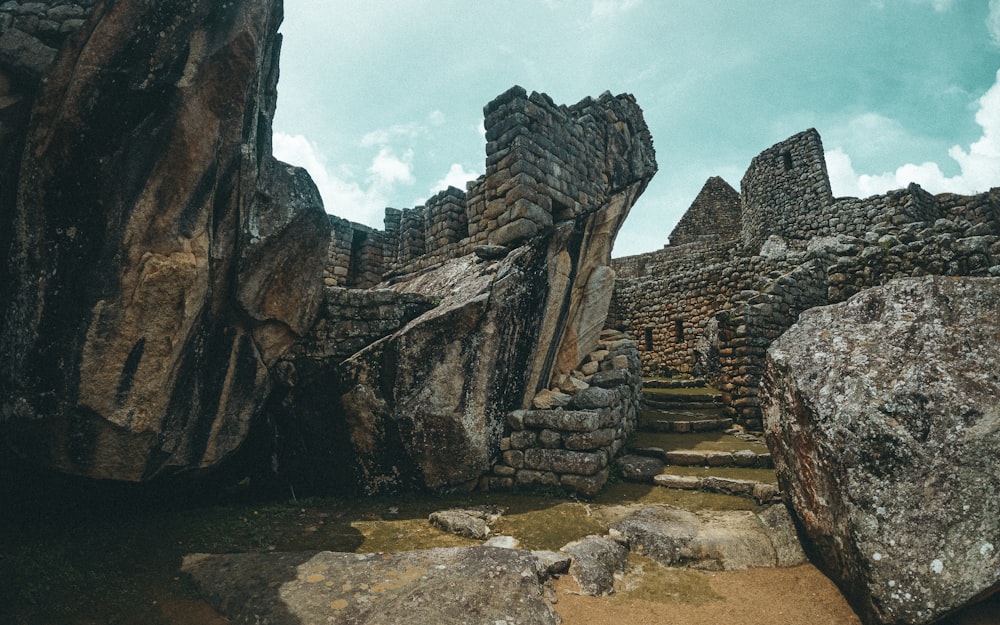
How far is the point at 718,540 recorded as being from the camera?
160 inches

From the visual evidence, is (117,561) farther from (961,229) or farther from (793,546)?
(961,229)

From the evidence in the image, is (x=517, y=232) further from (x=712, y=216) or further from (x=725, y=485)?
(x=712, y=216)

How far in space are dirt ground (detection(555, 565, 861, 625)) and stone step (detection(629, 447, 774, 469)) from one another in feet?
9.01

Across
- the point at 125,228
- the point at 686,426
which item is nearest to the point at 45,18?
the point at 125,228

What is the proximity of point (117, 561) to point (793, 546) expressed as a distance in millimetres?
5776

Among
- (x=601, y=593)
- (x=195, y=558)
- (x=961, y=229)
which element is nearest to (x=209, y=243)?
(x=195, y=558)

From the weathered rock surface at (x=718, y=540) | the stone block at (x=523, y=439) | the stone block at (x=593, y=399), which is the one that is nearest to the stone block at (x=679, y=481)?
the weathered rock surface at (x=718, y=540)

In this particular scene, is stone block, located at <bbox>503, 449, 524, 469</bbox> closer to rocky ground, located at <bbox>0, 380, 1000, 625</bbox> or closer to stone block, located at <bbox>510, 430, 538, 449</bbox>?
stone block, located at <bbox>510, 430, 538, 449</bbox>

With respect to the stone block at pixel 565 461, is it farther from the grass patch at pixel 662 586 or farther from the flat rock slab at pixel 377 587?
the flat rock slab at pixel 377 587

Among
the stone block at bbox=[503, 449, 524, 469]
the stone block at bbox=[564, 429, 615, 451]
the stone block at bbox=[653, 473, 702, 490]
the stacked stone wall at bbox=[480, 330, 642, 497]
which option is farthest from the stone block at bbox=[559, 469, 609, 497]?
the stone block at bbox=[653, 473, 702, 490]

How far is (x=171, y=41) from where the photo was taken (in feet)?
12.8

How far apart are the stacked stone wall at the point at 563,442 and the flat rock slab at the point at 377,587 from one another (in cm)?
216

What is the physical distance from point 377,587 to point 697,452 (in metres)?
5.14

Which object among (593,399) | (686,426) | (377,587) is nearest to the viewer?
(377,587)
